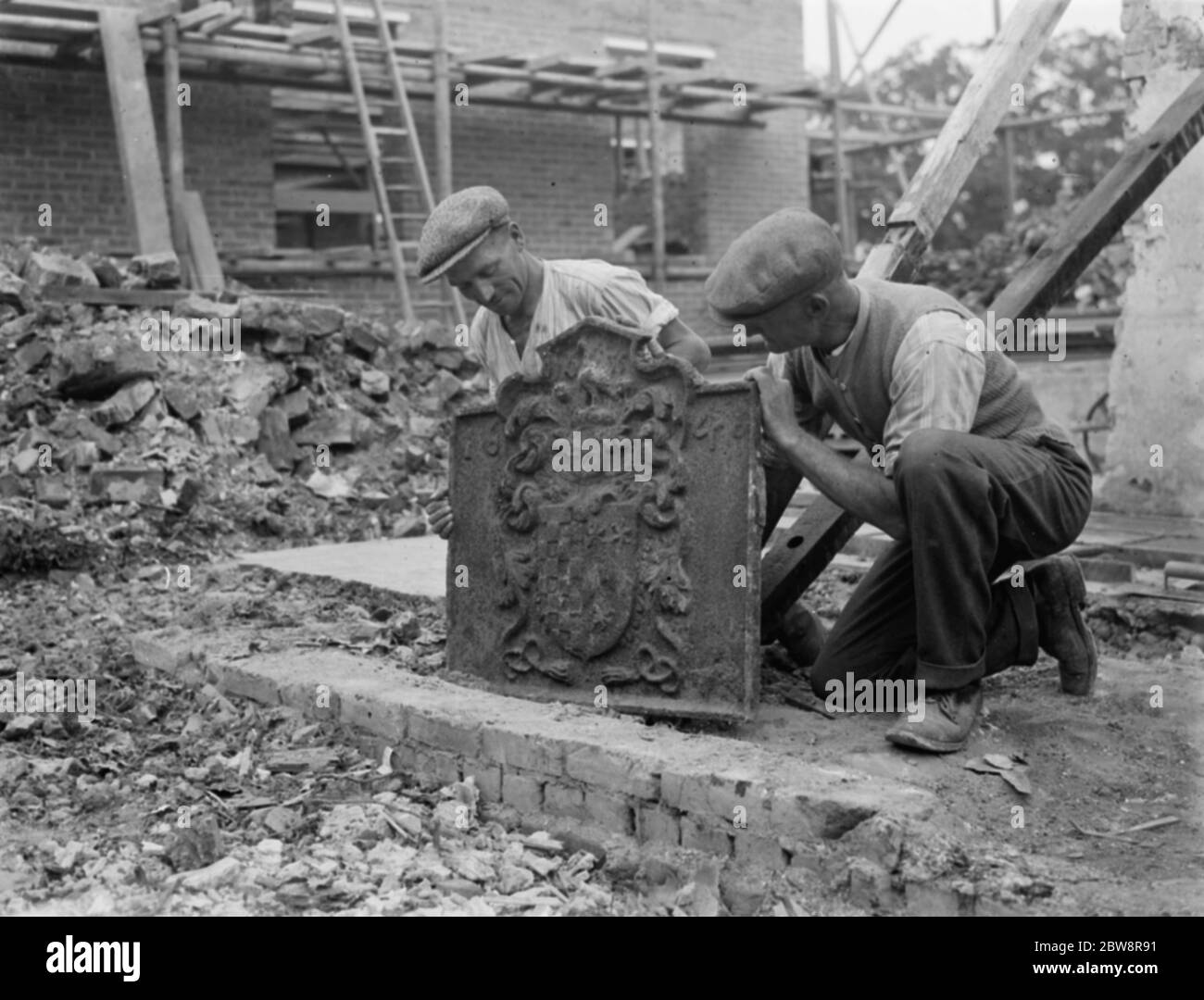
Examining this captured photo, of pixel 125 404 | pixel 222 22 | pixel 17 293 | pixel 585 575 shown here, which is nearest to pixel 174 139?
pixel 222 22

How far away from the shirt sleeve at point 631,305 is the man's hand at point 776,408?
0.70 meters

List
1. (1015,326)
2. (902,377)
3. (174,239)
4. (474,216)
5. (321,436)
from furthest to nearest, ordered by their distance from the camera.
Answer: (174,239), (321,436), (1015,326), (474,216), (902,377)

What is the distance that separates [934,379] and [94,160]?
12314mm

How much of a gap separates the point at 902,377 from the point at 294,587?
3560mm

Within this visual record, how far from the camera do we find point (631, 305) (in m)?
4.76

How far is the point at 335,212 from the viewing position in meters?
16.8

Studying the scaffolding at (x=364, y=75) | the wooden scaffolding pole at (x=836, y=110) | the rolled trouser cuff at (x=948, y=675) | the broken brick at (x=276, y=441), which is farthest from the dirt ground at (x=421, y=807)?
the wooden scaffolding pole at (x=836, y=110)

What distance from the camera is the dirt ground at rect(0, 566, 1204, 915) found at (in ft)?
11.2

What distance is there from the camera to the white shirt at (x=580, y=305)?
4711mm

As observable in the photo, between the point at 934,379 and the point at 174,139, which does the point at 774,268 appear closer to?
the point at 934,379

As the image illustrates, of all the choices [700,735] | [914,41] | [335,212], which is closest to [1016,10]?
[700,735]

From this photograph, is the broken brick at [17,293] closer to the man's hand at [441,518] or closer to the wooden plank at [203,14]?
the wooden plank at [203,14]

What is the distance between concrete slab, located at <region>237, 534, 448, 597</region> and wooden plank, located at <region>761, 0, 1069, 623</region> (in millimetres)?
1872

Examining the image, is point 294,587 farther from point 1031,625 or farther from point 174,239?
point 174,239
